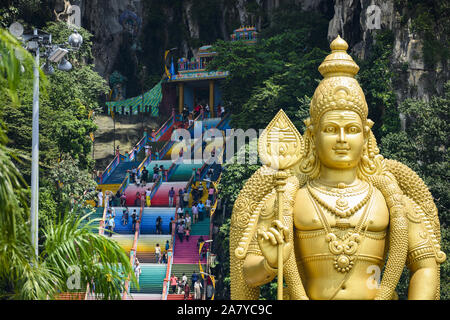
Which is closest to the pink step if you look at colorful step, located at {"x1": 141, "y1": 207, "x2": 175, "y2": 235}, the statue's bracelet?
colorful step, located at {"x1": 141, "y1": 207, "x2": 175, "y2": 235}

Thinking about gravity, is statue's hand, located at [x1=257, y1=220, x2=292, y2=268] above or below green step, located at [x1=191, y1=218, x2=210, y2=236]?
above

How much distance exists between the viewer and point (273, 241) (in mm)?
10078

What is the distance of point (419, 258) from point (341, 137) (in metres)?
1.63

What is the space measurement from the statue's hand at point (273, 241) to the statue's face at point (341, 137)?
1491 millimetres

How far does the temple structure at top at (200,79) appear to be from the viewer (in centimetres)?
4447

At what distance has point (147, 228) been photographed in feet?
108

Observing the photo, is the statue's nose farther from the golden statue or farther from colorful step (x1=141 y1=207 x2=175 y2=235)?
colorful step (x1=141 y1=207 x2=175 y2=235)

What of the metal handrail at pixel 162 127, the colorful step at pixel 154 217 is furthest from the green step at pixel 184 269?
the metal handrail at pixel 162 127

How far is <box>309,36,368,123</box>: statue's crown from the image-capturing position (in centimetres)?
1136

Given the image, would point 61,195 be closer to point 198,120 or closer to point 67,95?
point 67,95

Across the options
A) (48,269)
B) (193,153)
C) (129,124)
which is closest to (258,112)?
(193,153)

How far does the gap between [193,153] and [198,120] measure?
453 centimetres

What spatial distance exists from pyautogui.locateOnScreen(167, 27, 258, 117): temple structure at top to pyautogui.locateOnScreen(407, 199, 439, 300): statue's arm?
107ft

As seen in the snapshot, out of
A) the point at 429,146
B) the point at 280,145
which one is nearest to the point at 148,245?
the point at 429,146
